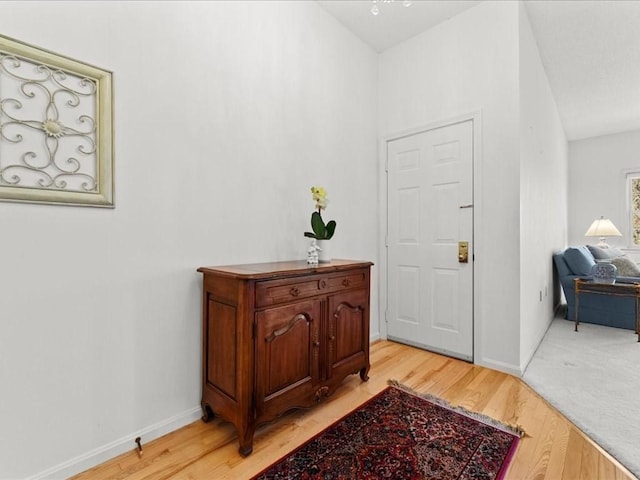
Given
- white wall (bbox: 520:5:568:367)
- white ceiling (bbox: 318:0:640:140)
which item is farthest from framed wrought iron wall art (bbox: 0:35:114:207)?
white wall (bbox: 520:5:568:367)

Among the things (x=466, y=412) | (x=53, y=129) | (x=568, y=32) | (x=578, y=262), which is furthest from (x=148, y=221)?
(x=578, y=262)

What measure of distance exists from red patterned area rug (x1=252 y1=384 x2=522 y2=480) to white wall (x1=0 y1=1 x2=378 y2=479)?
82 cm

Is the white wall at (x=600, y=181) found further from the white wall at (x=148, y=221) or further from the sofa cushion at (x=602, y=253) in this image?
the white wall at (x=148, y=221)

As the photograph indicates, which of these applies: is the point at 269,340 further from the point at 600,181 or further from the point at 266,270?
the point at 600,181

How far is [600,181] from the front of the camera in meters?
5.88

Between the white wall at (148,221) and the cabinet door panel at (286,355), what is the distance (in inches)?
20.0

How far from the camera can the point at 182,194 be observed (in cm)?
184

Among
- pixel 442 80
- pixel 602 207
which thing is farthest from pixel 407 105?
→ pixel 602 207

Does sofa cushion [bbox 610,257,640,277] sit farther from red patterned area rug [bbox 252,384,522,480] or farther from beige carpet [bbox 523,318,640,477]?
red patterned area rug [bbox 252,384,522,480]

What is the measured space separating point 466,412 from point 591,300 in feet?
10.4

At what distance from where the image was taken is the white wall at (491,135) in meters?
2.54

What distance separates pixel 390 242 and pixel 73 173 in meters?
2.65

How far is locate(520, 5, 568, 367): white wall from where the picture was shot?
2.63 metres

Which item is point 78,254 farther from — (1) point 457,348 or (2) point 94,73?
(1) point 457,348
